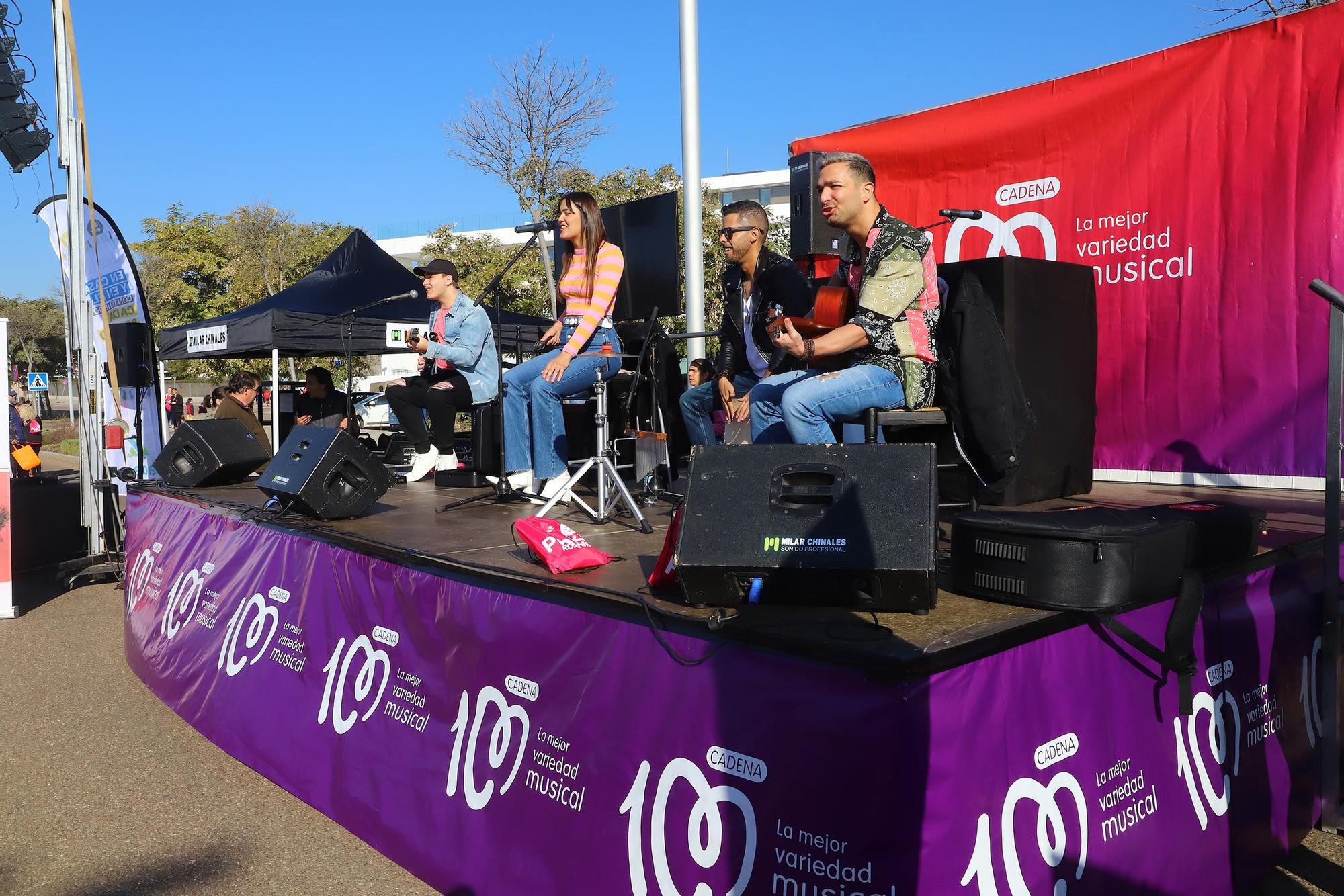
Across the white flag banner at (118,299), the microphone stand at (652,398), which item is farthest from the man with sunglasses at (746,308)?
the white flag banner at (118,299)

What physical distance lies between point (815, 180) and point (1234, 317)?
8.03 ft

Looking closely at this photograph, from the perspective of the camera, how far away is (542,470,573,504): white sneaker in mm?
4453

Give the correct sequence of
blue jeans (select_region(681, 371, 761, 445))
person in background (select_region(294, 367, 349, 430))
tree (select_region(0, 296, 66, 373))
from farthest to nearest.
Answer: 1. tree (select_region(0, 296, 66, 373))
2. person in background (select_region(294, 367, 349, 430))
3. blue jeans (select_region(681, 371, 761, 445))

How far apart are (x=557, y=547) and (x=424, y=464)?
364cm

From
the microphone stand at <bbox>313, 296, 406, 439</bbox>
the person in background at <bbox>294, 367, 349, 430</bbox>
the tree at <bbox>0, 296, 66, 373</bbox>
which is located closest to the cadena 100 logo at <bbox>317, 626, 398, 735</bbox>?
the microphone stand at <bbox>313, 296, 406, 439</bbox>

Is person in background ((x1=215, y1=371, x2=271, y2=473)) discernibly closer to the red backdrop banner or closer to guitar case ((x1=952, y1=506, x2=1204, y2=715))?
the red backdrop banner

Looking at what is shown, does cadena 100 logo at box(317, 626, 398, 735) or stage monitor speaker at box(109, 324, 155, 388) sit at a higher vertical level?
stage monitor speaker at box(109, 324, 155, 388)

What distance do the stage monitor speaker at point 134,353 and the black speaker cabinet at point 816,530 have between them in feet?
26.1

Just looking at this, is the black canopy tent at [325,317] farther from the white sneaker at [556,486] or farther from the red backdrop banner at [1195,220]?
the red backdrop banner at [1195,220]

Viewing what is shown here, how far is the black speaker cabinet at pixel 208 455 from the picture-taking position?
235 inches

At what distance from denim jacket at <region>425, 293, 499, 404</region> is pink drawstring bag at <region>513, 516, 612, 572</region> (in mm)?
2830

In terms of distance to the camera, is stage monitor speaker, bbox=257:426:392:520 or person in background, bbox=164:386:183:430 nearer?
stage monitor speaker, bbox=257:426:392:520

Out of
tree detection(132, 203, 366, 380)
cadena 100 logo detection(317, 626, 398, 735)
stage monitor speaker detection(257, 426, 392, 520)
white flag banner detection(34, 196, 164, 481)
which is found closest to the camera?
cadena 100 logo detection(317, 626, 398, 735)

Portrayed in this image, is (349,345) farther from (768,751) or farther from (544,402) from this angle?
(768,751)
